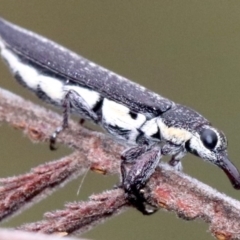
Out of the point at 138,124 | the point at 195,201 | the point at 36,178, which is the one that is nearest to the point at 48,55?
the point at 138,124

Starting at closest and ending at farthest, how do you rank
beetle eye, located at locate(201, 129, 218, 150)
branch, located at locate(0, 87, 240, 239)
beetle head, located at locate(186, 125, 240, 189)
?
branch, located at locate(0, 87, 240, 239) → beetle head, located at locate(186, 125, 240, 189) → beetle eye, located at locate(201, 129, 218, 150)

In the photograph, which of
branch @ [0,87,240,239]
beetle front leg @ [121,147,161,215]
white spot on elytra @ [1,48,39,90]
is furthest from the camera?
white spot on elytra @ [1,48,39,90]

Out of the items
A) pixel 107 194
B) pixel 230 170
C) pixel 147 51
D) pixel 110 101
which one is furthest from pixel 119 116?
pixel 147 51

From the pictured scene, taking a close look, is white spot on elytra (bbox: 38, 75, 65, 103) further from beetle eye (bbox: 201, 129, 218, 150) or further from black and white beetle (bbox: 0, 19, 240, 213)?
beetle eye (bbox: 201, 129, 218, 150)

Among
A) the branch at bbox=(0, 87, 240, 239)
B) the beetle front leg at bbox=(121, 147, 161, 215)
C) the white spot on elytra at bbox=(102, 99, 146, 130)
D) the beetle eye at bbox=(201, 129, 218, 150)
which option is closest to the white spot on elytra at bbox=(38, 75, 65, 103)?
the white spot on elytra at bbox=(102, 99, 146, 130)

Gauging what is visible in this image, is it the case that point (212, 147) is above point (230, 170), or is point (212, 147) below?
above

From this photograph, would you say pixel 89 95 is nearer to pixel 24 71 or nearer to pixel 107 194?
pixel 24 71
